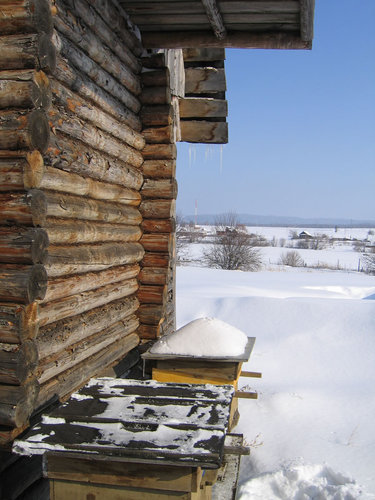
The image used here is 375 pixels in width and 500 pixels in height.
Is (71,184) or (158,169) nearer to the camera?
(71,184)

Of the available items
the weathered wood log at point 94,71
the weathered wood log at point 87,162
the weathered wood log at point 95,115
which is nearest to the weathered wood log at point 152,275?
the weathered wood log at point 87,162

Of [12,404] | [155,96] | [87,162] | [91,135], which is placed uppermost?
[155,96]

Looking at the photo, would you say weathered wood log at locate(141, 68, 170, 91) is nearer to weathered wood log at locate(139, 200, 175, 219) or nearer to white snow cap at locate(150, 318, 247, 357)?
weathered wood log at locate(139, 200, 175, 219)

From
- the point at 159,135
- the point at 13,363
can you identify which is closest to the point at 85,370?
the point at 13,363

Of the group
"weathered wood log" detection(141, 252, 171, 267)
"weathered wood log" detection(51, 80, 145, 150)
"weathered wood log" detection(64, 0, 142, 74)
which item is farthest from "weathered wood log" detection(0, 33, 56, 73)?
"weathered wood log" detection(141, 252, 171, 267)

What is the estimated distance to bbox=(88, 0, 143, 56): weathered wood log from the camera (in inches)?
171

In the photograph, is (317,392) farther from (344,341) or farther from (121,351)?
(121,351)

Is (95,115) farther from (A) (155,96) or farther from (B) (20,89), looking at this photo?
(A) (155,96)

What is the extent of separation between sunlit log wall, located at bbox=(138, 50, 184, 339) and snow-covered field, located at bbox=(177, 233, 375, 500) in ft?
5.78

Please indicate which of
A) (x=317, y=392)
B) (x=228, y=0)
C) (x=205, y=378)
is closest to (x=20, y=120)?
(x=228, y=0)

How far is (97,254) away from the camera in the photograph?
4473 millimetres

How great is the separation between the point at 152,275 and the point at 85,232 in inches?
70.3

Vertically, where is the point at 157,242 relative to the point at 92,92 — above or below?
below

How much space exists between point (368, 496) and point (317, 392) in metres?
2.98
